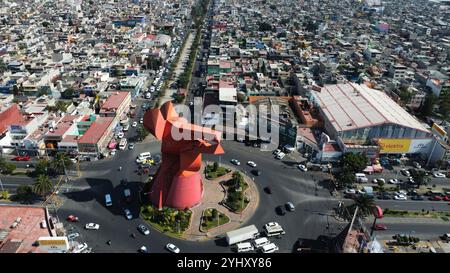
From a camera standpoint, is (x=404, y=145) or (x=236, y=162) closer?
(x=236, y=162)

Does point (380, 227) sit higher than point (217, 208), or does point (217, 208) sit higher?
point (217, 208)

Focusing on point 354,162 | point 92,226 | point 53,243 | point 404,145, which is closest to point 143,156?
point 92,226

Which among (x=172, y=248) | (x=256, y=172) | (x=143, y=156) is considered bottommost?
(x=256, y=172)

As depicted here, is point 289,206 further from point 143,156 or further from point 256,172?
point 143,156

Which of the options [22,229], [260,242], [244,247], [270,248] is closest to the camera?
[22,229]

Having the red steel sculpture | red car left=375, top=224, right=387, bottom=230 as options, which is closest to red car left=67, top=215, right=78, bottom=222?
the red steel sculpture

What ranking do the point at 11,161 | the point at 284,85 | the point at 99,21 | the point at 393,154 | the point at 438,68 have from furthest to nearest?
the point at 99,21 < the point at 438,68 < the point at 284,85 < the point at 393,154 < the point at 11,161

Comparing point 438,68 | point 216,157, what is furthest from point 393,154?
point 438,68

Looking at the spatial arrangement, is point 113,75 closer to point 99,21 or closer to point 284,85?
point 284,85
